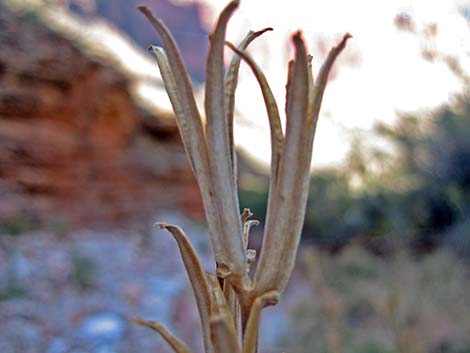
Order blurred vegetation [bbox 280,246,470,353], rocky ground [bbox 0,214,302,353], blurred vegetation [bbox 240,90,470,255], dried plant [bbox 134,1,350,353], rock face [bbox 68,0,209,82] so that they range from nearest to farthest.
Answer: dried plant [bbox 134,1,350,353], rocky ground [bbox 0,214,302,353], blurred vegetation [bbox 280,246,470,353], blurred vegetation [bbox 240,90,470,255], rock face [bbox 68,0,209,82]

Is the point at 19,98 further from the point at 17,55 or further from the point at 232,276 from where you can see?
the point at 232,276

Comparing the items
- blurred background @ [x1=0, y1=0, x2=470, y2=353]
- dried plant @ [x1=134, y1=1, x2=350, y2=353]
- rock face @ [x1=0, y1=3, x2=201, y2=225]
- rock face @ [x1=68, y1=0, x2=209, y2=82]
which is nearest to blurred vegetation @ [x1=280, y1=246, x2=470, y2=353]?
blurred background @ [x1=0, y1=0, x2=470, y2=353]

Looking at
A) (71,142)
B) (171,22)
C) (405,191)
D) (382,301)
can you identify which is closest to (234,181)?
(382,301)

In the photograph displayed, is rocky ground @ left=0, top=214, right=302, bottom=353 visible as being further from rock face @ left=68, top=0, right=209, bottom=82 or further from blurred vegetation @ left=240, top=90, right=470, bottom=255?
rock face @ left=68, top=0, right=209, bottom=82

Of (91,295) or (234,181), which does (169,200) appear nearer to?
(91,295)

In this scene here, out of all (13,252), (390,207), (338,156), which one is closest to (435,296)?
(390,207)

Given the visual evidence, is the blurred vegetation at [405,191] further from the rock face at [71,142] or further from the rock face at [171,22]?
the rock face at [171,22]
